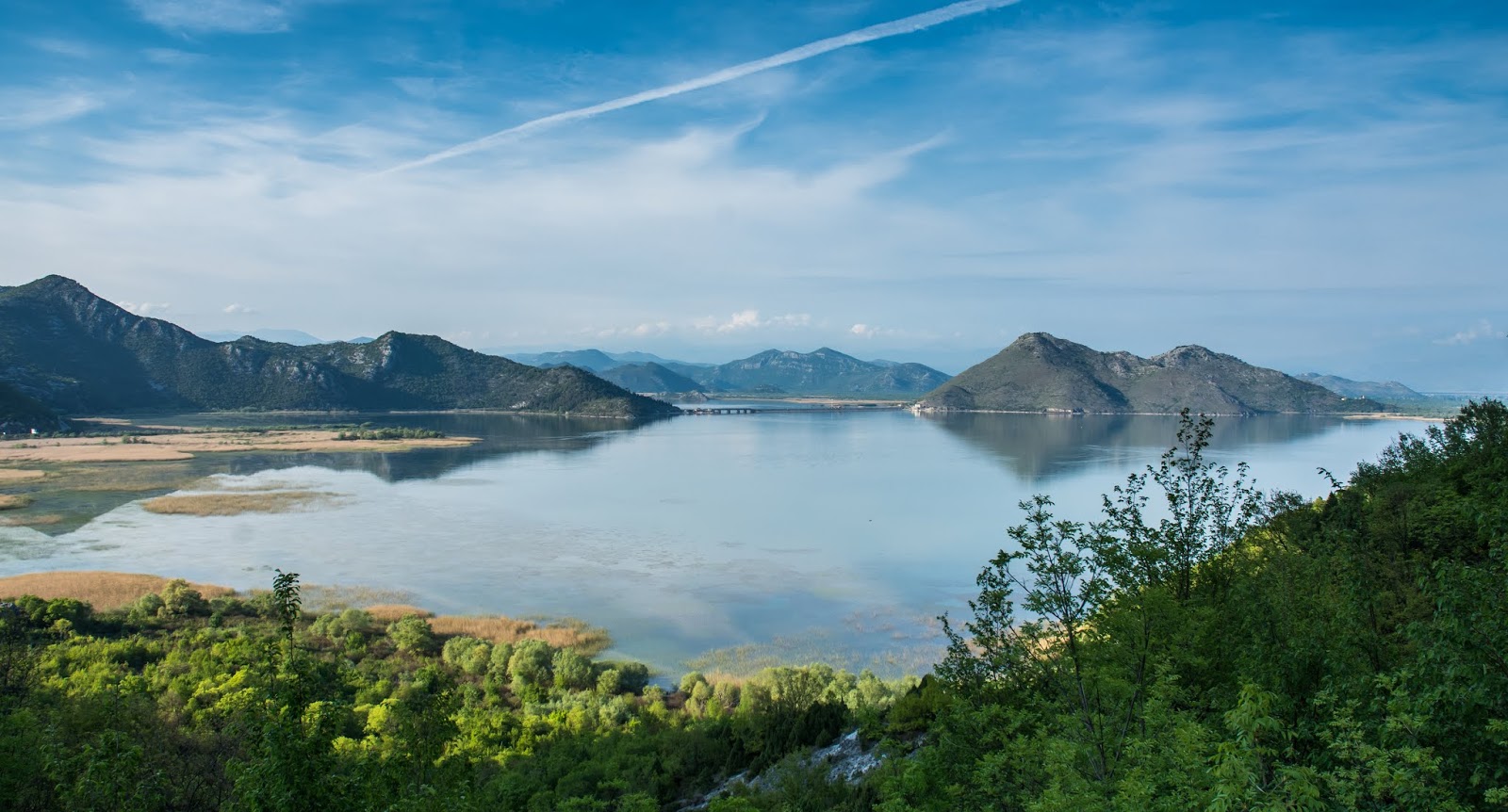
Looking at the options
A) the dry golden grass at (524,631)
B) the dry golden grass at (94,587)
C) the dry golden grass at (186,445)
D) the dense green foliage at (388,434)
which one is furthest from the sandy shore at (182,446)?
the dry golden grass at (524,631)

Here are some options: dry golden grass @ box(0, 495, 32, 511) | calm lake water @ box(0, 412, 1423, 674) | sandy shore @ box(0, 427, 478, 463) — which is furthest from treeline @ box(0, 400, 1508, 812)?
sandy shore @ box(0, 427, 478, 463)

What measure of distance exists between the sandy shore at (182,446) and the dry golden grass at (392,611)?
57.4m

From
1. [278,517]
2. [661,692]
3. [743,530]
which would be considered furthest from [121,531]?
[661,692]

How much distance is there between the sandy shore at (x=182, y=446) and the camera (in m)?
82.0

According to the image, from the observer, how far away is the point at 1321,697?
823 centimetres

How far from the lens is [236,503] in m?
57.3

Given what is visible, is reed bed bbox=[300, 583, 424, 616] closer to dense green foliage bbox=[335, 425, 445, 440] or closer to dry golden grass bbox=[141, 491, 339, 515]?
dry golden grass bbox=[141, 491, 339, 515]

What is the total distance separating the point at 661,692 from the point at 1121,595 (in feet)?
53.5

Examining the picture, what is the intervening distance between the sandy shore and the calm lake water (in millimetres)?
7143

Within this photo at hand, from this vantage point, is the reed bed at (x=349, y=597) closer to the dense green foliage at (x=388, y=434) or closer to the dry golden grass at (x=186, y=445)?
the dry golden grass at (x=186, y=445)

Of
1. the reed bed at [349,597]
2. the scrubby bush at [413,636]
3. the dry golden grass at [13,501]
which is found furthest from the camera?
the dry golden grass at [13,501]

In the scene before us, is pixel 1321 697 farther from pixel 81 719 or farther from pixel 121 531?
pixel 121 531

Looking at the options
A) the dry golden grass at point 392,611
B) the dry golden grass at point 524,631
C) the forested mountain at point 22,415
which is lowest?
the dry golden grass at point 524,631

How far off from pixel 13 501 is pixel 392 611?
42907mm
